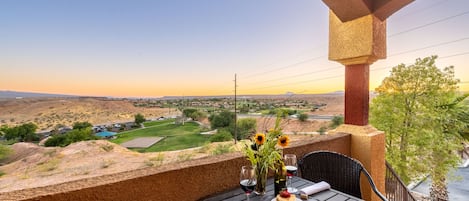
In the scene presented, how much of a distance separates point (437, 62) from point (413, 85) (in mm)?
903

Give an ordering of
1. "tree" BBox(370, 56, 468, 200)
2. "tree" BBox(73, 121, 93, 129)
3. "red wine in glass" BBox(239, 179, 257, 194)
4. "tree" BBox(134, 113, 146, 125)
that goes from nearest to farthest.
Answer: "red wine in glass" BBox(239, 179, 257, 194)
"tree" BBox(73, 121, 93, 129)
"tree" BBox(134, 113, 146, 125)
"tree" BBox(370, 56, 468, 200)

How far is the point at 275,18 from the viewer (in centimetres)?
532

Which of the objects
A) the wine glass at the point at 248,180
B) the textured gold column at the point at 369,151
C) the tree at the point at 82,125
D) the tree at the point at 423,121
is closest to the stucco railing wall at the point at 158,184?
the wine glass at the point at 248,180

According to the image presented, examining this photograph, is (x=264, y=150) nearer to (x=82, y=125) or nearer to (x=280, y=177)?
(x=280, y=177)

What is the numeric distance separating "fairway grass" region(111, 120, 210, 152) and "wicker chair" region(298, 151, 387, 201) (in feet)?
12.0

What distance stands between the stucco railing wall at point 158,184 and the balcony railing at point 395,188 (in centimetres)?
255

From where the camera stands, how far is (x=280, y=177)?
1138mm

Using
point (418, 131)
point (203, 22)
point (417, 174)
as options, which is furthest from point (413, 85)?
point (203, 22)

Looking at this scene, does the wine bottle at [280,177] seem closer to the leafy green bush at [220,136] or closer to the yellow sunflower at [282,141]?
the yellow sunflower at [282,141]

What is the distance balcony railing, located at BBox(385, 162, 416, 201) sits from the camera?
2.79m

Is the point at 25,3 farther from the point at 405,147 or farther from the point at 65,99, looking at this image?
the point at 405,147

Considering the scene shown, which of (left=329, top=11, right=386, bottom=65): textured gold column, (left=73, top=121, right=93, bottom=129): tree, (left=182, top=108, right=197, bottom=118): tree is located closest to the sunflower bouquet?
(left=329, top=11, right=386, bottom=65): textured gold column

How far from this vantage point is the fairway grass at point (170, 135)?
14.5 feet

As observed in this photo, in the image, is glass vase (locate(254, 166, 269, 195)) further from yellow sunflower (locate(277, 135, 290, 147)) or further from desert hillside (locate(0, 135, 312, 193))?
desert hillside (locate(0, 135, 312, 193))
